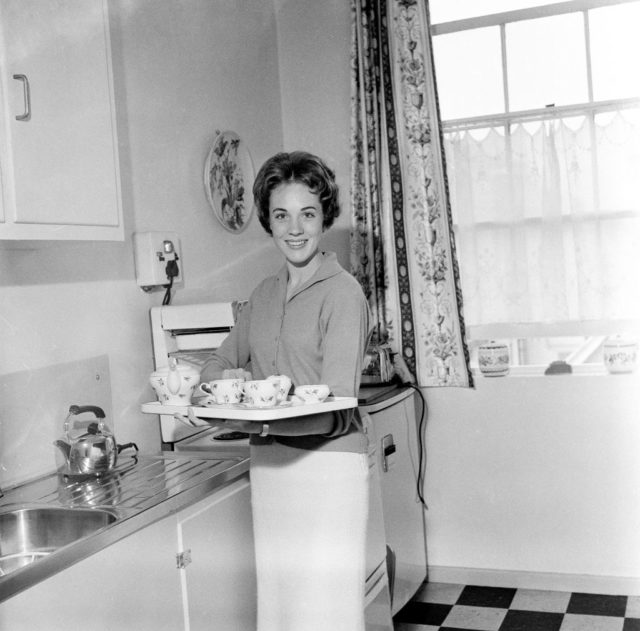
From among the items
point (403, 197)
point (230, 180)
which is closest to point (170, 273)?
point (230, 180)

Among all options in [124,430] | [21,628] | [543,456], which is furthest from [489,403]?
[21,628]

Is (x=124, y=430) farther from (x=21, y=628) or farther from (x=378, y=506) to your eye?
(x=21, y=628)

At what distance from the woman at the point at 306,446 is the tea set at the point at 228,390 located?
5 centimetres

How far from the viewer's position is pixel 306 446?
1.99 metres

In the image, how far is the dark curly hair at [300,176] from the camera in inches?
79.7

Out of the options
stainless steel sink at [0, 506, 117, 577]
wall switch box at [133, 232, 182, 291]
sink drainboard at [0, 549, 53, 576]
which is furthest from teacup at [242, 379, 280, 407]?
wall switch box at [133, 232, 182, 291]

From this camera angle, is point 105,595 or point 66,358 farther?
point 66,358

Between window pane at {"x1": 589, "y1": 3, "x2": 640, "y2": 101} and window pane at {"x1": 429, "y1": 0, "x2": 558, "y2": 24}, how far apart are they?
20 cm

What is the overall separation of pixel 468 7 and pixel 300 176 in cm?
176

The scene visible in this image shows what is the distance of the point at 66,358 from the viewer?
2225 mm

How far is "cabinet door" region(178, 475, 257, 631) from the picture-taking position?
6.38 ft

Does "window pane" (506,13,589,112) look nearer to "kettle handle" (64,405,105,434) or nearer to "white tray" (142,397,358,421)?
"white tray" (142,397,358,421)

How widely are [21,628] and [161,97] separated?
173 centimetres

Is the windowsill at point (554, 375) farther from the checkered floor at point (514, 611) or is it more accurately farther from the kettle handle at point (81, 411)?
the kettle handle at point (81, 411)
